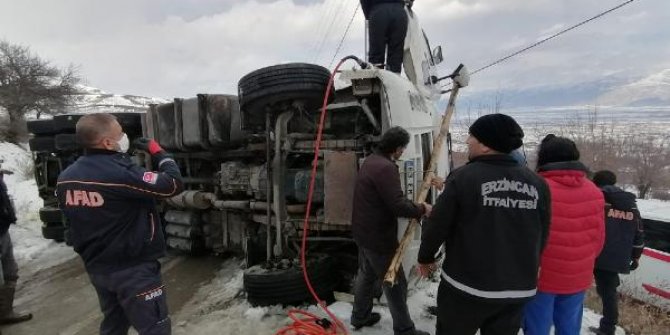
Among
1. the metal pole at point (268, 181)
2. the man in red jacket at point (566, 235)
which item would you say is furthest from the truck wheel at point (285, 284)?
the man in red jacket at point (566, 235)

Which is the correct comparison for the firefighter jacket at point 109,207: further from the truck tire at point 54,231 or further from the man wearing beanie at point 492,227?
the truck tire at point 54,231

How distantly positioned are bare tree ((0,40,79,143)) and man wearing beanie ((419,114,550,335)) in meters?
31.1

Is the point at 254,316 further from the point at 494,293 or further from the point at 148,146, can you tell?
the point at 494,293

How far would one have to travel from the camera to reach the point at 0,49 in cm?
2936

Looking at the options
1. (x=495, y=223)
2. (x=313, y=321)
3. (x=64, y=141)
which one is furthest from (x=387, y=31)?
(x=64, y=141)

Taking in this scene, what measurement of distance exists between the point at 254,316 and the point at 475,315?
2.42m

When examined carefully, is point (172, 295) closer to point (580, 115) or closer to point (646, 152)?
point (580, 115)

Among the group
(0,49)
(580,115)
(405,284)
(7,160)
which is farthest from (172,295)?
(580,115)

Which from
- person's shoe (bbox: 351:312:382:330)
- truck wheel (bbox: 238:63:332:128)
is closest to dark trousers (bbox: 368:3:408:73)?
truck wheel (bbox: 238:63:332:128)

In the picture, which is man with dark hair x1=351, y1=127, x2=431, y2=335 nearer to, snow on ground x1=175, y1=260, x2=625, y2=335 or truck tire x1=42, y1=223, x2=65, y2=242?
snow on ground x1=175, y1=260, x2=625, y2=335

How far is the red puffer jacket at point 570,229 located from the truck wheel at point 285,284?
206 cm

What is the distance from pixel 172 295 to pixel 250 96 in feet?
8.71

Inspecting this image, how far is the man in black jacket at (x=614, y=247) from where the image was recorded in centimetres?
379

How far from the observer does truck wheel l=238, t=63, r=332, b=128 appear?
4.11 m
